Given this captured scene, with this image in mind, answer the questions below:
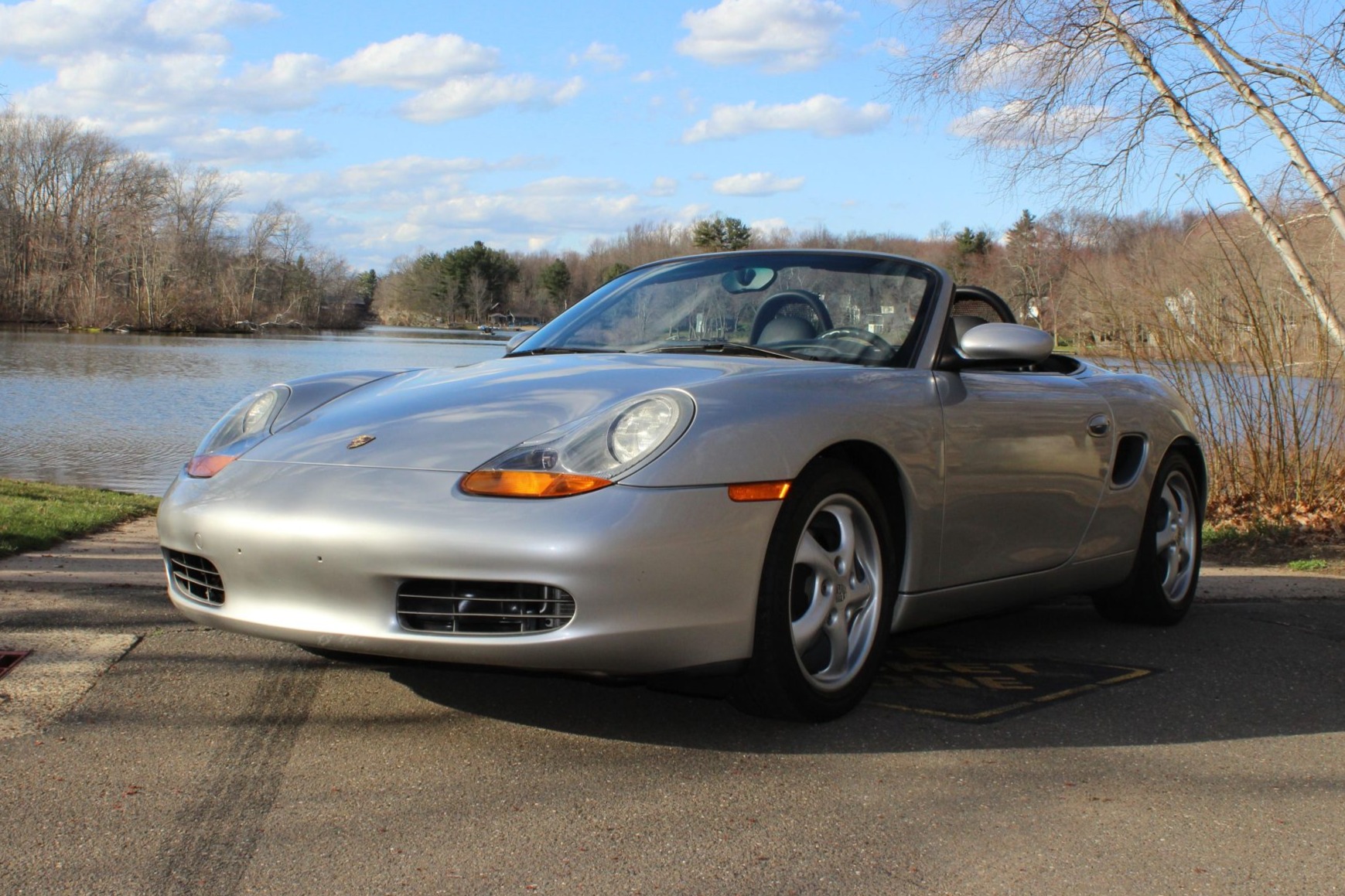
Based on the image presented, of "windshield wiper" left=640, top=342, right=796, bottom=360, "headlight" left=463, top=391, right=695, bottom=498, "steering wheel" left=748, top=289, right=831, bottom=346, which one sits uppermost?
"steering wheel" left=748, top=289, right=831, bottom=346

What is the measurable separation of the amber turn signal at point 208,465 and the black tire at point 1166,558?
3.34 m

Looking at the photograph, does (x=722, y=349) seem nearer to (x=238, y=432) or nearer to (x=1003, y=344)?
(x=1003, y=344)

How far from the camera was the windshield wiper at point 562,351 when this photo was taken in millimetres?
3934

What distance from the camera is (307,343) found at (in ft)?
222

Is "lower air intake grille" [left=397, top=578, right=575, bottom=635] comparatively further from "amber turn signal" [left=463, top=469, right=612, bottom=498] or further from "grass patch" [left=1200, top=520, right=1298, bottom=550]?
"grass patch" [left=1200, top=520, right=1298, bottom=550]

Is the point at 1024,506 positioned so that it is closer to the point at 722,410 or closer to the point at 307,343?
the point at 722,410

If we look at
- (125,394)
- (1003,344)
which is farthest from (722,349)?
(125,394)

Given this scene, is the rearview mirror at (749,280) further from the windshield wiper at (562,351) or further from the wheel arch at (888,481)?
the wheel arch at (888,481)

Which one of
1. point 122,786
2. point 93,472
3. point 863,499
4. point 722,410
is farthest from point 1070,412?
point 93,472

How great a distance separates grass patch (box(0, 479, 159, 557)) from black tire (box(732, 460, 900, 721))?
4.67m

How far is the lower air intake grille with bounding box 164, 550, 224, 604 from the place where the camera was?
3.06m

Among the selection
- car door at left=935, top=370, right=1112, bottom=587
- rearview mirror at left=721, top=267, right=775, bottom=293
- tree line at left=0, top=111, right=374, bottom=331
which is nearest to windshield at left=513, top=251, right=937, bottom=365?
rearview mirror at left=721, top=267, right=775, bottom=293

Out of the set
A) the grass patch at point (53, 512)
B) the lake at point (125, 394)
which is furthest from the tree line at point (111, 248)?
the grass patch at point (53, 512)

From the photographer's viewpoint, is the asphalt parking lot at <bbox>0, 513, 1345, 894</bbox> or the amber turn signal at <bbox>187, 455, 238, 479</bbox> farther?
the amber turn signal at <bbox>187, 455, 238, 479</bbox>
